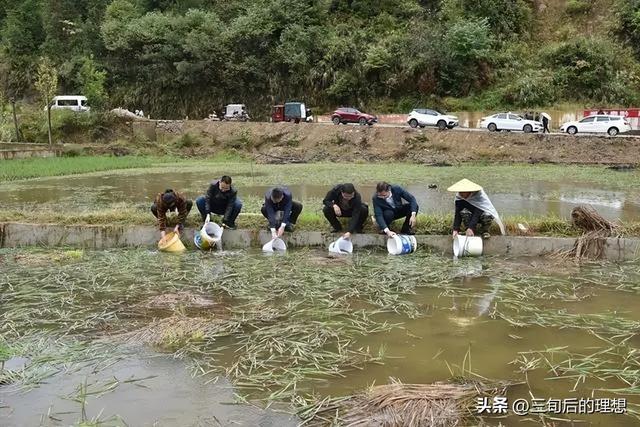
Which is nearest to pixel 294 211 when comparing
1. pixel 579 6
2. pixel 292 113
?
pixel 292 113

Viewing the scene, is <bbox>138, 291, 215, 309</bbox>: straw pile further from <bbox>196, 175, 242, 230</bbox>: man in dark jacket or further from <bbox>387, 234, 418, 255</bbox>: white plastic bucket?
<bbox>387, 234, 418, 255</bbox>: white plastic bucket

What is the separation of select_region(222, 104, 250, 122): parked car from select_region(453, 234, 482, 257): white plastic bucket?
96.3 feet

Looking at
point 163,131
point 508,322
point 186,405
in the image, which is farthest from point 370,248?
point 163,131

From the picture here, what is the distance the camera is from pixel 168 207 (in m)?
8.80

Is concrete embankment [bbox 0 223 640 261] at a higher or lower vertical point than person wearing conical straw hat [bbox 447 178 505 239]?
lower

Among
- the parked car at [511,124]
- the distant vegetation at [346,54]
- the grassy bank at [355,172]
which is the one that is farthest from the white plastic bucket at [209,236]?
the distant vegetation at [346,54]

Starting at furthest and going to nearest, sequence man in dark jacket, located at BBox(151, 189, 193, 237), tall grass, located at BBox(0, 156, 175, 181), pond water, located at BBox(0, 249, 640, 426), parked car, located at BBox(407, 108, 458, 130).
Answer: parked car, located at BBox(407, 108, 458, 130) < tall grass, located at BBox(0, 156, 175, 181) < man in dark jacket, located at BBox(151, 189, 193, 237) < pond water, located at BBox(0, 249, 640, 426)

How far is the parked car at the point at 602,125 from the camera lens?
25.1 metres

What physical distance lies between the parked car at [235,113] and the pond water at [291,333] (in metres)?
29.3

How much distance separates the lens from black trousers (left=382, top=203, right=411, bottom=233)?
8.46 meters

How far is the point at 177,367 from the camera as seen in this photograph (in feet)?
14.3

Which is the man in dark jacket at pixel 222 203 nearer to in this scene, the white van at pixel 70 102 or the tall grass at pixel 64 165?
the tall grass at pixel 64 165

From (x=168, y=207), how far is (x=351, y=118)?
23.5m

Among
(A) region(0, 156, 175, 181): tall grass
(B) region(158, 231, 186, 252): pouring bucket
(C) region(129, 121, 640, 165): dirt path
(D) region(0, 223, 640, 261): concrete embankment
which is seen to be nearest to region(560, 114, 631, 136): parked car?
(C) region(129, 121, 640, 165): dirt path
